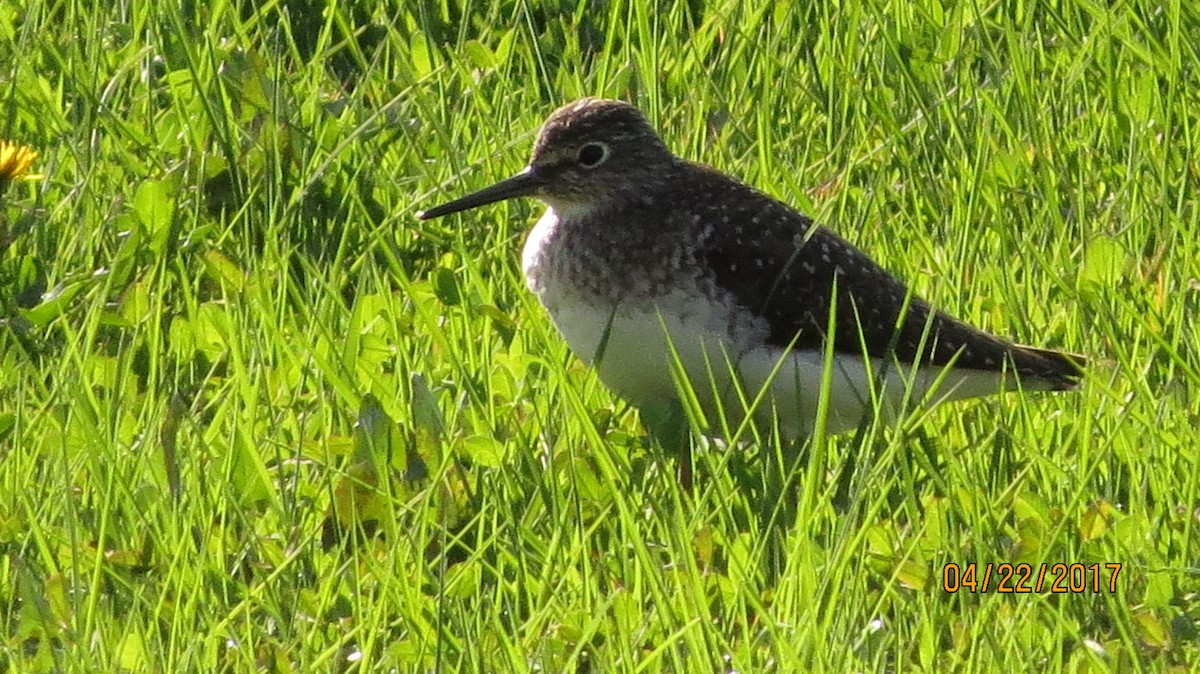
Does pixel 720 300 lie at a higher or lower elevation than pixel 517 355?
higher

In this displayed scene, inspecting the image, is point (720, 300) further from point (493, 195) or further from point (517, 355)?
point (493, 195)

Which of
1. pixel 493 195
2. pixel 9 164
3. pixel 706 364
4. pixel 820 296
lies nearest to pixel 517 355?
pixel 493 195

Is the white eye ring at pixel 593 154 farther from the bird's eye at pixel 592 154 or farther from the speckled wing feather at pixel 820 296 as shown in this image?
the speckled wing feather at pixel 820 296

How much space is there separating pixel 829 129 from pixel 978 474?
2.03 m

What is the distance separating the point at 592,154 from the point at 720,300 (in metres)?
A: 0.69

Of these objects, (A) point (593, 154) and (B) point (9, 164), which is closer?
(B) point (9, 164)

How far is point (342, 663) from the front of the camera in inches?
162

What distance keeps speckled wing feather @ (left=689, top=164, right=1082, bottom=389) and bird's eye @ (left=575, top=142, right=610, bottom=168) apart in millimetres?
327

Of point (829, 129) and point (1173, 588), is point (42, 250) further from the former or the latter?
point (1173, 588)

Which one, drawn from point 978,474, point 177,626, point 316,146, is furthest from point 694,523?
point 316,146

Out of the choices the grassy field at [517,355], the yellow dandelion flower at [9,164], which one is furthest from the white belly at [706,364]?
the yellow dandelion flower at [9,164]

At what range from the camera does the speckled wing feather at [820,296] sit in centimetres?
519
